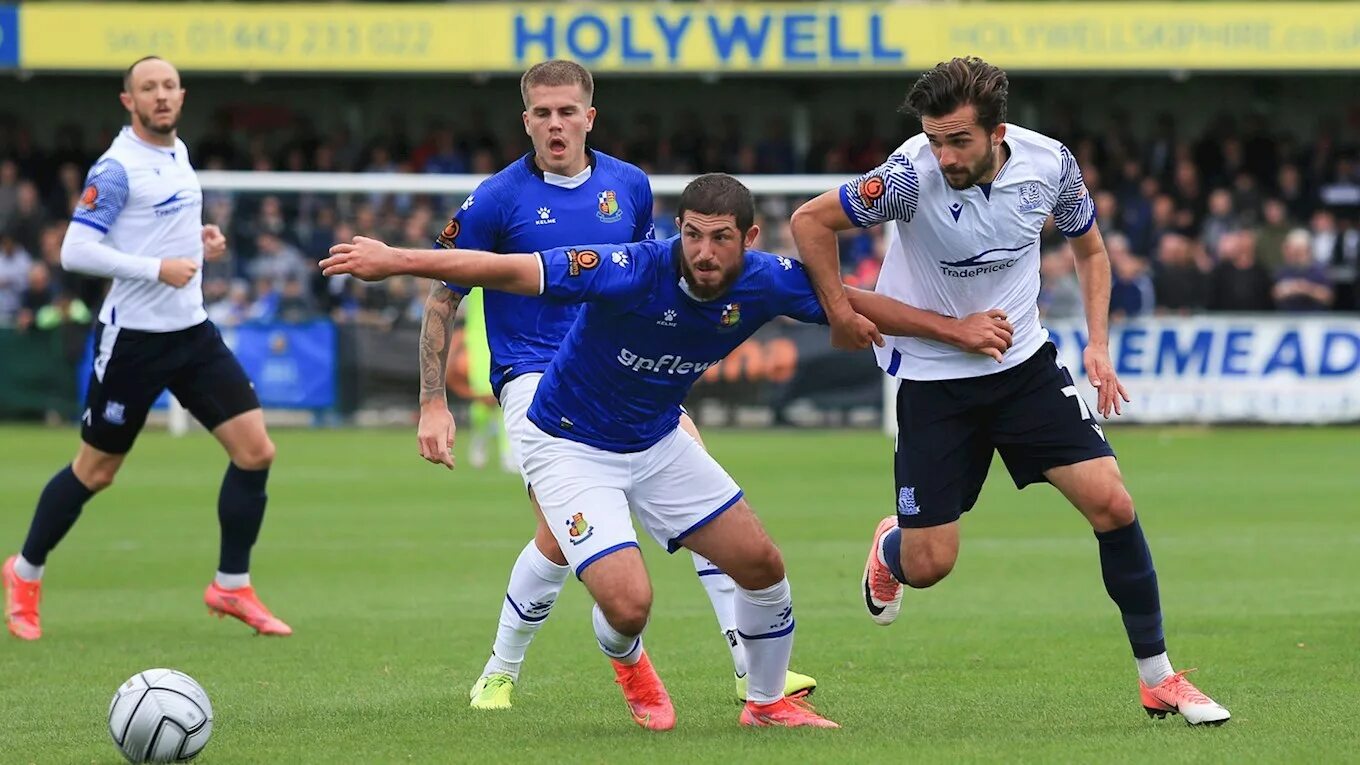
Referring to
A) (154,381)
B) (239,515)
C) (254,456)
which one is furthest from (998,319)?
(154,381)

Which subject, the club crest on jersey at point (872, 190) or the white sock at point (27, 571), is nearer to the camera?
the club crest on jersey at point (872, 190)

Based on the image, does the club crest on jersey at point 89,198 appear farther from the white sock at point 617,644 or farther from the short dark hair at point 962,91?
the short dark hair at point 962,91

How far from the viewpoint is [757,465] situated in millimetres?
18453

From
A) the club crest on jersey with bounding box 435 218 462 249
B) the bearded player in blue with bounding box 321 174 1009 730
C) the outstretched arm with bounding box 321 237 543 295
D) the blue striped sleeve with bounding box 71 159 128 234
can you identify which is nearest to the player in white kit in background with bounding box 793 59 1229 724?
the bearded player in blue with bounding box 321 174 1009 730

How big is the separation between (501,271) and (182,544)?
7.96 metres

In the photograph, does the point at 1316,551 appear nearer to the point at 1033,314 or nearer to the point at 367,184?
the point at 1033,314

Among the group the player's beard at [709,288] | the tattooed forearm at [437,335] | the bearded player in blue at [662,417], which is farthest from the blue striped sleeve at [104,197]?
the player's beard at [709,288]

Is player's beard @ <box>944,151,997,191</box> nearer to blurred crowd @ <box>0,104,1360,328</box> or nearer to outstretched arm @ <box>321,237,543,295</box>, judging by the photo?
outstretched arm @ <box>321,237,543,295</box>

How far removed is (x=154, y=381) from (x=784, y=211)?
15.5 metres

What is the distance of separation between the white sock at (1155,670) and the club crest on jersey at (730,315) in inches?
74.6

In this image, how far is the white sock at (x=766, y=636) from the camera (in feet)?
22.5

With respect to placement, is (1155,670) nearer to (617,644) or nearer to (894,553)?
(894,553)

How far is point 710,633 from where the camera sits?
→ 30.8 ft

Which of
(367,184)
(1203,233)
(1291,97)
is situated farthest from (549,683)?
(1291,97)
